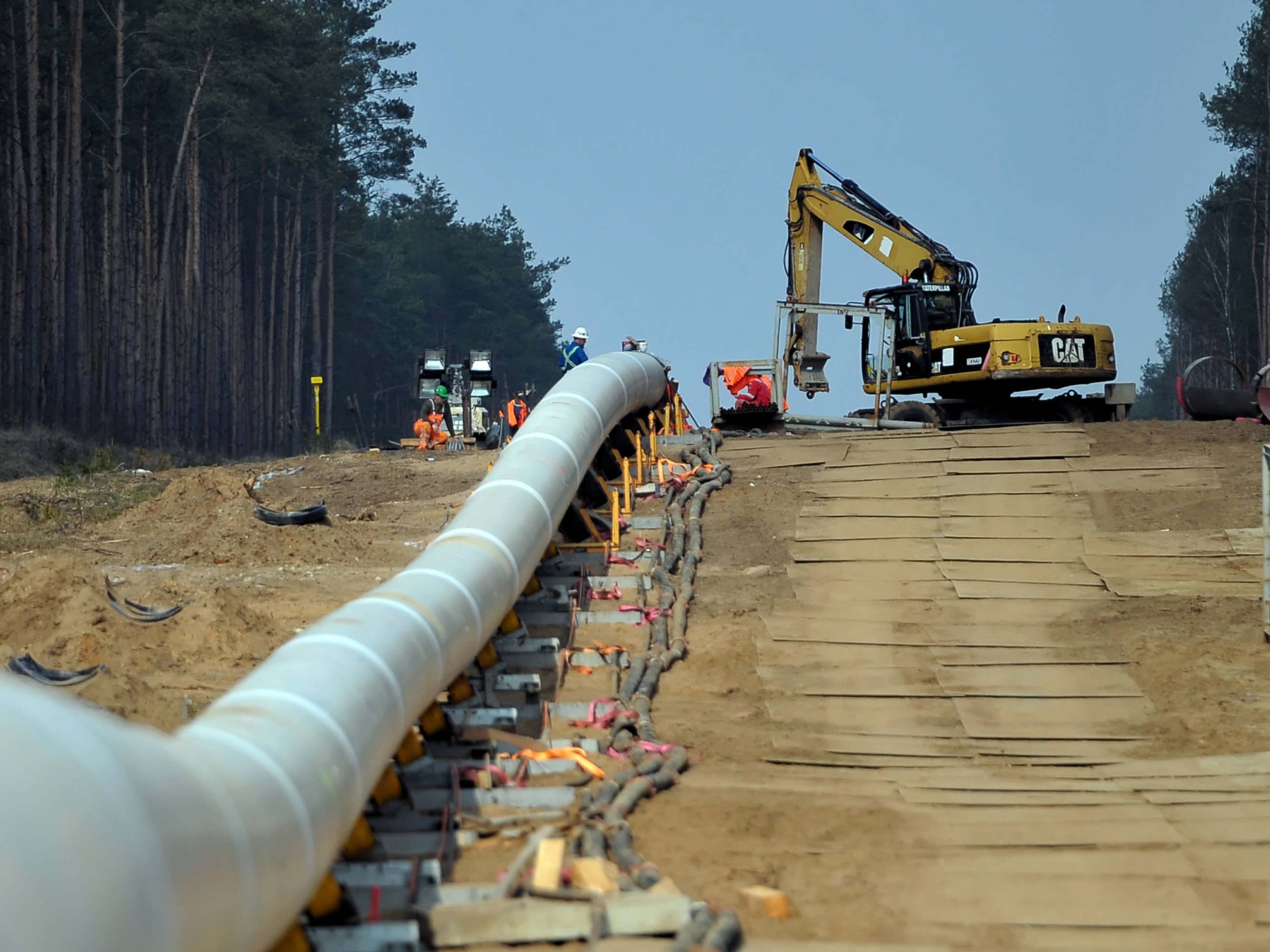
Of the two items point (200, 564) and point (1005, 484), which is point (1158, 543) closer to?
point (1005, 484)

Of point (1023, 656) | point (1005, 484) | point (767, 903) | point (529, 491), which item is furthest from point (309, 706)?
point (1005, 484)

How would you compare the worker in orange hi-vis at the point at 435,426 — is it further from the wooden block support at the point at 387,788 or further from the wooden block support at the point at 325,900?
the wooden block support at the point at 325,900

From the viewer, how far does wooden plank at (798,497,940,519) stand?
45.5 ft

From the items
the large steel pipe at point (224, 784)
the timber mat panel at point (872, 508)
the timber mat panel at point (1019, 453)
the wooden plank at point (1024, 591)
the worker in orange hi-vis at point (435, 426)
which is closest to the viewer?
the large steel pipe at point (224, 784)

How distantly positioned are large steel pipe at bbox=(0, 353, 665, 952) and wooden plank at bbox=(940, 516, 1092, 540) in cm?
586

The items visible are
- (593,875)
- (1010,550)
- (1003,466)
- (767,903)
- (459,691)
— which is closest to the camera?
(767,903)

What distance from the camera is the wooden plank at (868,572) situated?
12.3m

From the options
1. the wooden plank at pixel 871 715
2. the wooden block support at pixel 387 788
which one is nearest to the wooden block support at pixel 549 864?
the wooden block support at pixel 387 788

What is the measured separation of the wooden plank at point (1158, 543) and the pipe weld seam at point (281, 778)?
918cm

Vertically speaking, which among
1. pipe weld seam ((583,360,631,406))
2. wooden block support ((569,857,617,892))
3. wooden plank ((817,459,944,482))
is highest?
pipe weld seam ((583,360,631,406))

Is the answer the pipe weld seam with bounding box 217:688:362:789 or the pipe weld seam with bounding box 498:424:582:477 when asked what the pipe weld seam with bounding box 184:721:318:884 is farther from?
the pipe weld seam with bounding box 498:424:582:477

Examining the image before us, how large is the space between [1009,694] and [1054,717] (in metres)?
0.43

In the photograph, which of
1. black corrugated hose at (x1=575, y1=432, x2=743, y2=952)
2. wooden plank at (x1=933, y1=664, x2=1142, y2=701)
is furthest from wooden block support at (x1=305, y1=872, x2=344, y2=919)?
wooden plank at (x1=933, y1=664, x2=1142, y2=701)

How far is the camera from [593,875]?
6461 millimetres
